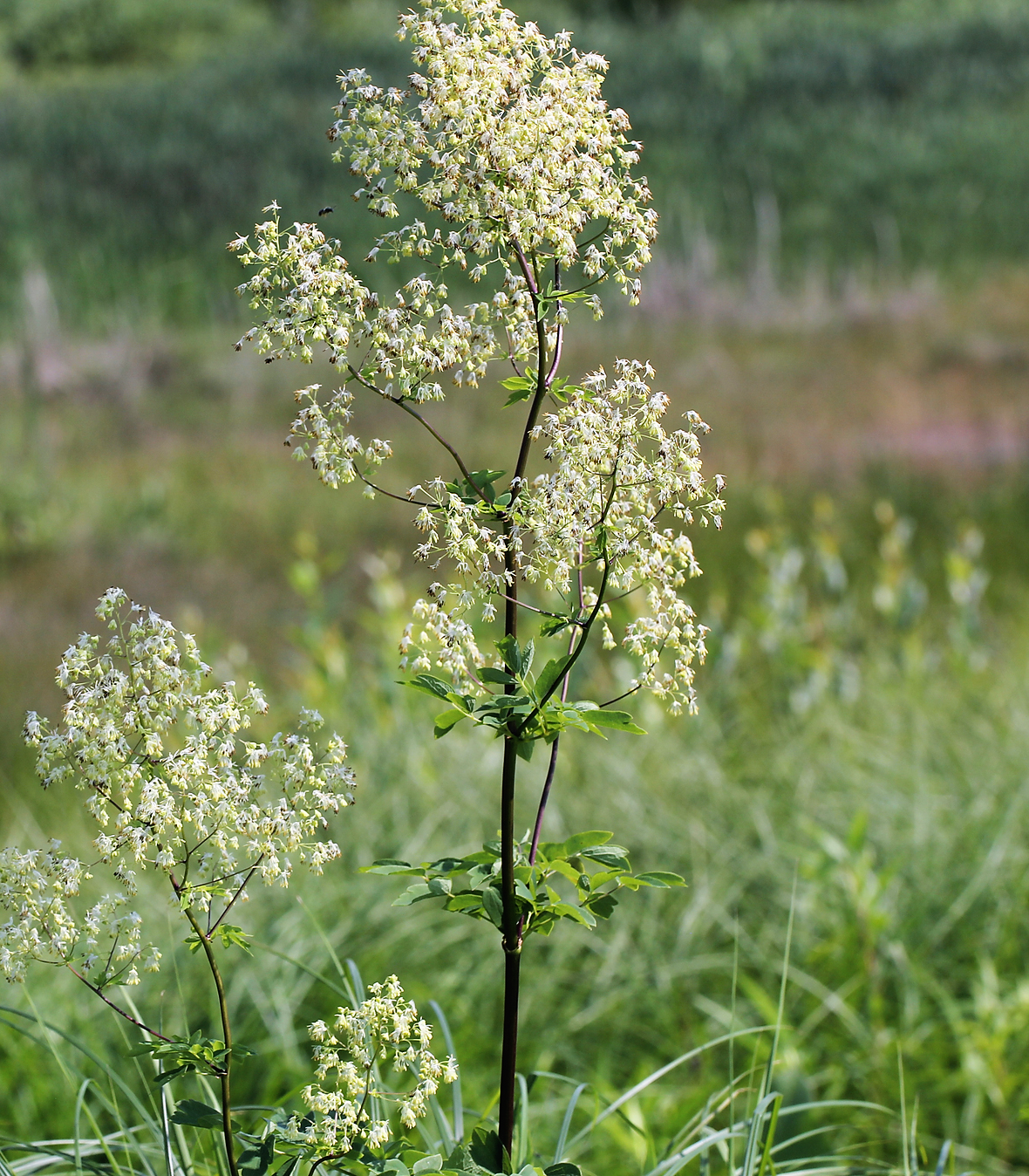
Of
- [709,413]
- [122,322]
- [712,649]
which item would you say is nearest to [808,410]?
[709,413]

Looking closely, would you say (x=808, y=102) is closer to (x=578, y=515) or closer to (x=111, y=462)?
(x=111, y=462)

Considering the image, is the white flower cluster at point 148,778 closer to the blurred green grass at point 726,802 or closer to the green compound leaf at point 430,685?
the green compound leaf at point 430,685

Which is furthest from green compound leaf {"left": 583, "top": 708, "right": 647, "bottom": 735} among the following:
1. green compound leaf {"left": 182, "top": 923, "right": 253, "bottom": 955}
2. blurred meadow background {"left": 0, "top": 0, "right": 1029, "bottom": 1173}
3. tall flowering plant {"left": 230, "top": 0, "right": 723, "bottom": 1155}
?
blurred meadow background {"left": 0, "top": 0, "right": 1029, "bottom": 1173}

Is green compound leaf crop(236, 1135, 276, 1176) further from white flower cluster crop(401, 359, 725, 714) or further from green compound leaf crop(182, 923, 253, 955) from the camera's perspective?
white flower cluster crop(401, 359, 725, 714)

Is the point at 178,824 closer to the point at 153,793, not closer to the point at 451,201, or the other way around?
the point at 153,793

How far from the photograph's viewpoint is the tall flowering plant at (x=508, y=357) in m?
1.21

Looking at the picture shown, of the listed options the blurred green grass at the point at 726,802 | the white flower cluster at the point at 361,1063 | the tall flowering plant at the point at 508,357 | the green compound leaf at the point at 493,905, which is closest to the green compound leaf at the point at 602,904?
the tall flowering plant at the point at 508,357

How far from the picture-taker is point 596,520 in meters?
1.29

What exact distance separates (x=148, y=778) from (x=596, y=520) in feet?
1.88

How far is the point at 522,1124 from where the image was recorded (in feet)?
5.41

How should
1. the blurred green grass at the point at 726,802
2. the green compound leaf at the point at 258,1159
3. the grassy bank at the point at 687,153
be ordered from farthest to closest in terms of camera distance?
the grassy bank at the point at 687,153 → the blurred green grass at the point at 726,802 → the green compound leaf at the point at 258,1159

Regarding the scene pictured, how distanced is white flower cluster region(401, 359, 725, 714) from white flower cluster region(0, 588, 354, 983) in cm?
20

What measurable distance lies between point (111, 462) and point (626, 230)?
10635 millimetres

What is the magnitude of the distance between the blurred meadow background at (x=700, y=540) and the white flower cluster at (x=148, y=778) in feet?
1.64
